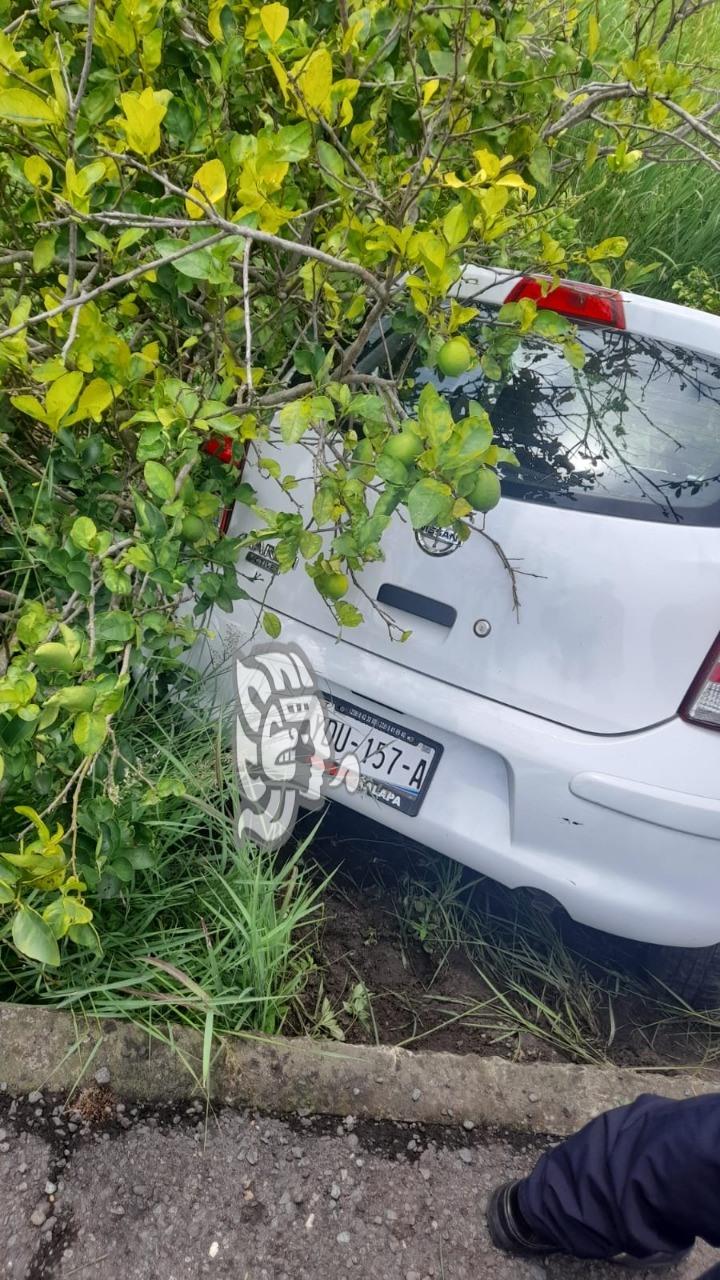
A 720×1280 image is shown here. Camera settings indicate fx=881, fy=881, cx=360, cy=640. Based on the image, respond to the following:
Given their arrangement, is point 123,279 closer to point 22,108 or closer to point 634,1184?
point 22,108

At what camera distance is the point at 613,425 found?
1.99m

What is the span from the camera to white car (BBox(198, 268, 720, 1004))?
72.4 inches

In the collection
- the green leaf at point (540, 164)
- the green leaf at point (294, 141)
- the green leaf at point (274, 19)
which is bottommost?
the green leaf at point (294, 141)

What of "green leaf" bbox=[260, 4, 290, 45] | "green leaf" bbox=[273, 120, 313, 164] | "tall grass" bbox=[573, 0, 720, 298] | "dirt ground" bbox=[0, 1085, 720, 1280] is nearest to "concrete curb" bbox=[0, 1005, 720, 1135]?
"dirt ground" bbox=[0, 1085, 720, 1280]

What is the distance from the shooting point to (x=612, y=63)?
197 cm

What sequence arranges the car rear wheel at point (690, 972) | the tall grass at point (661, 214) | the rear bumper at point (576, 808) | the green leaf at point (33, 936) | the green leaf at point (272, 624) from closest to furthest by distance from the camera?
the green leaf at point (33, 936), the rear bumper at point (576, 808), the green leaf at point (272, 624), the car rear wheel at point (690, 972), the tall grass at point (661, 214)

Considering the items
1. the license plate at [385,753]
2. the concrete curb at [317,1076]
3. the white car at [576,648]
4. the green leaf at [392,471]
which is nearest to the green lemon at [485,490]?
the green leaf at [392,471]

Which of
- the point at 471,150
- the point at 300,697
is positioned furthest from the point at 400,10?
the point at 300,697

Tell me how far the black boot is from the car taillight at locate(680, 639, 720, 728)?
38.7 inches

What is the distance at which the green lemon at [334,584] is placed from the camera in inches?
74.2

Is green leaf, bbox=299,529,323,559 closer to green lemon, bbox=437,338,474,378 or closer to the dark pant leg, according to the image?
green lemon, bbox=437,338,474,378

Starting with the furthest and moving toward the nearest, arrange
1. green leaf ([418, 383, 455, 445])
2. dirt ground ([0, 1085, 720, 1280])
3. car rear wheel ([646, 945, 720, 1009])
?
1. car rear wheel ([646, 945, 720, 1009])
2. dirt ground ([0, 1085, 720, 1280])
3. green leaf ([418, 383, 455, 445])

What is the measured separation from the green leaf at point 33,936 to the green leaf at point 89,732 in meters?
0.25

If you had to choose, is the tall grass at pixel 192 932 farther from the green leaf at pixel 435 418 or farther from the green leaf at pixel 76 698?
the green leaf at pixel 435 418
